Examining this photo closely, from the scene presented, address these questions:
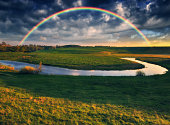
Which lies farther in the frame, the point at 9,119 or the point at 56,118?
the point at 56,118

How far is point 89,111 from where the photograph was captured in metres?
8.54

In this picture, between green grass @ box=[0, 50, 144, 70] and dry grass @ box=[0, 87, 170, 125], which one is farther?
green grass @ box=[0, 50, 144, 70]

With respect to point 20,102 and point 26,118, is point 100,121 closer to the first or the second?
point 26,118

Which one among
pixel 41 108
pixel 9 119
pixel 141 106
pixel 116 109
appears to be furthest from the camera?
A: pixel 141 106

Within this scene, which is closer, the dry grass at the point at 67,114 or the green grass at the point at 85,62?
the dry grass at the point at 67,114

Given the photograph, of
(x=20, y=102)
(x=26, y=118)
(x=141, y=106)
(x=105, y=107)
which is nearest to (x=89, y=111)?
(x=105, y=107)

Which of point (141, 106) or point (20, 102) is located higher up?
point (20, 102)

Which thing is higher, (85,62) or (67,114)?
(85,62)

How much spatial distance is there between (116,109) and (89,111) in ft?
8.23

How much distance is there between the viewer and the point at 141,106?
9.95m

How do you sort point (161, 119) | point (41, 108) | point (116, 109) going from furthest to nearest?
point (116, 109) < point (41, 108) < point (161, 119)

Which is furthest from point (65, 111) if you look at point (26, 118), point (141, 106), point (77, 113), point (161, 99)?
point (161, 99)

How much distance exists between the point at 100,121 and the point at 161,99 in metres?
8.87

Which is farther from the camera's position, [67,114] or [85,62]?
[85,62]
